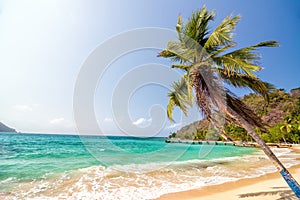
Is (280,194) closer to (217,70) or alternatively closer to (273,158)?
(273,158)

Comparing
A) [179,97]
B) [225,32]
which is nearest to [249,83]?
[225,32]

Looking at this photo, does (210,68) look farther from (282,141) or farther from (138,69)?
(282,141)

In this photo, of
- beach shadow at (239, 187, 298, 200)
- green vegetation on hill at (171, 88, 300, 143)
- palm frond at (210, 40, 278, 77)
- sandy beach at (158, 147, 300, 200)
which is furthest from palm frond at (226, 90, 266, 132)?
green vegetation on hill at (171, 88, 300, 143)

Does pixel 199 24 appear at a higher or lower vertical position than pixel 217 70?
higher

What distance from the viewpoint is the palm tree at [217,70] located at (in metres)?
4.05

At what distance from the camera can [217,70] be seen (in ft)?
14.8

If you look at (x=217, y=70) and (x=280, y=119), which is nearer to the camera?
(x=217, y=70)

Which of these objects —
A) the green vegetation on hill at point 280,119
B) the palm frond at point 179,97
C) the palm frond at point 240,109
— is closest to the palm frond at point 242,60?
the palm frond at point 240,109

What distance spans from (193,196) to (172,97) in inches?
131

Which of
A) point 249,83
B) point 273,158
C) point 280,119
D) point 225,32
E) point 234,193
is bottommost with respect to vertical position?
point 234,193

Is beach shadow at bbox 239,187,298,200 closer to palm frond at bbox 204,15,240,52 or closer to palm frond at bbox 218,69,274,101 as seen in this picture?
palm frond at bbox 218,69,274,101

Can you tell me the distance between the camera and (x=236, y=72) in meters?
4.22

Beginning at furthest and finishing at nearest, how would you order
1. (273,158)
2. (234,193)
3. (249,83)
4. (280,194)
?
1. (234,193)
2. (280,194)
3. (249,83)
4. (273,158)

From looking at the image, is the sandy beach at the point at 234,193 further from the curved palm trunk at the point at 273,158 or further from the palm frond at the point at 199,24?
the palm frond at the point at 199,24
